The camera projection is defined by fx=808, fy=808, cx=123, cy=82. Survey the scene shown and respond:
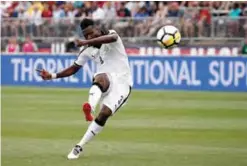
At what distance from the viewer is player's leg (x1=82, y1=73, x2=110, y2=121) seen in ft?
37.6

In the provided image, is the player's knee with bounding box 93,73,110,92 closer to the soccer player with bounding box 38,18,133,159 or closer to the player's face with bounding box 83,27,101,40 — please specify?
the soccer player with bounding box 38,18,133,159

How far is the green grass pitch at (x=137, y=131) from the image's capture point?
39.0 ft

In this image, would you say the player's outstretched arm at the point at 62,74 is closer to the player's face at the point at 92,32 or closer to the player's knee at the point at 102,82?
the player's knee at the point at 102,82

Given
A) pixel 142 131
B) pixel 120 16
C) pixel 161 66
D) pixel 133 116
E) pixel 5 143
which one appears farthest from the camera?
pixel 120 16

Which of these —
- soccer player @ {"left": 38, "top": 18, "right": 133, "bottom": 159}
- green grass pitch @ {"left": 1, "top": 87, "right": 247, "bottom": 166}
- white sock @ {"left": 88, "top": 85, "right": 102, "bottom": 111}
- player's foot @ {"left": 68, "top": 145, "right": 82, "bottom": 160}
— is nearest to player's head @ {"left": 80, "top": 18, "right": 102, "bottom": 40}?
soccer player @ {"left": 38, "top": 18, "right": 133, "bottom": 159}

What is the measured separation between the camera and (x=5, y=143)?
13.7m

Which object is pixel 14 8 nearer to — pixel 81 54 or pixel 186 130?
pixel 186 130

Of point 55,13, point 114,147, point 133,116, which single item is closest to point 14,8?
point 55,13

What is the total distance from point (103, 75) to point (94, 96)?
2.06 feet

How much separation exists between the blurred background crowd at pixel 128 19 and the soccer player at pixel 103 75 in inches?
575

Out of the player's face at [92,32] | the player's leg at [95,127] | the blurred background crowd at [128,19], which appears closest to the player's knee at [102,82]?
the player's leg at [95,127]

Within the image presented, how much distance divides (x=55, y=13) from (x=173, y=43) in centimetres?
1714

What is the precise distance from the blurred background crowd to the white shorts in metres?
14.8

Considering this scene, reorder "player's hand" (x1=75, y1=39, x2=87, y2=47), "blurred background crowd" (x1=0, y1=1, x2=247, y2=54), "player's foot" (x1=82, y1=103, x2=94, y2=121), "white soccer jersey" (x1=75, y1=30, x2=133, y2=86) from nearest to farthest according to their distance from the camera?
"player's hand" (x1=75, y1=39, x2=87, y2=47), "player's foot" (x1=82, y1=103, x2=94, y2=121), "white soccer jersey" (x1=75, y1=30, x2=133, y2=86), "blurred background crowd" (x1=0, y1=1, x2=247, y2=54)
